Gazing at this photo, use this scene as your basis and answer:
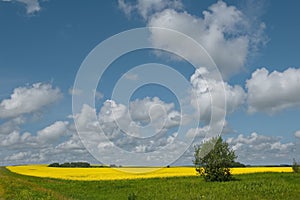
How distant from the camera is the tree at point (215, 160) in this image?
4316cm

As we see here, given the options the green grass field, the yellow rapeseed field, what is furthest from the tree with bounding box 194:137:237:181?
the yellow rapeseed field

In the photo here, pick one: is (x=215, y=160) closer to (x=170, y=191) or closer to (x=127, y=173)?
(x=170, y=191)

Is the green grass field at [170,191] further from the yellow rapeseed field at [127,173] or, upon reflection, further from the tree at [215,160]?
the yellow rapeseed field at [127,173]

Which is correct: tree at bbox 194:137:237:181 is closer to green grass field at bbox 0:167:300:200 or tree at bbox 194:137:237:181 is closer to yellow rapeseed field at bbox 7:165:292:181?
green grass field at bbox 0:167:300:200

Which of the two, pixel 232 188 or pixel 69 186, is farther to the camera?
pixel 69 186

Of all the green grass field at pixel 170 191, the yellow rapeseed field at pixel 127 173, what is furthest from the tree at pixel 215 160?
the yellow rapeseed field at pixel 127 173

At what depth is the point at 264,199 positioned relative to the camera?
97.2ft

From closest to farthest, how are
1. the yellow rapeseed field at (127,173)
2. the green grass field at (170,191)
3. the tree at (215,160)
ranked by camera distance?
the green grass field at (170,191) < the tree at (215,160) < the yellow rapeseed field at (127,173)

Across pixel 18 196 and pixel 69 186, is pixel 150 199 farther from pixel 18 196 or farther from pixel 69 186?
pixel 69 186

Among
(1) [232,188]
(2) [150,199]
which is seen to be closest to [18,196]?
(2) [150,199]

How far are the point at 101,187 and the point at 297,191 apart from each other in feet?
63.6

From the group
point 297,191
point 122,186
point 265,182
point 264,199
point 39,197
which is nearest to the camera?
point 39,197

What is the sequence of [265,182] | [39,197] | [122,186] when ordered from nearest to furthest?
1. [39,197]
2. [265,182]
3. [122,186]

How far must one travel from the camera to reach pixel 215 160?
4338 cm
